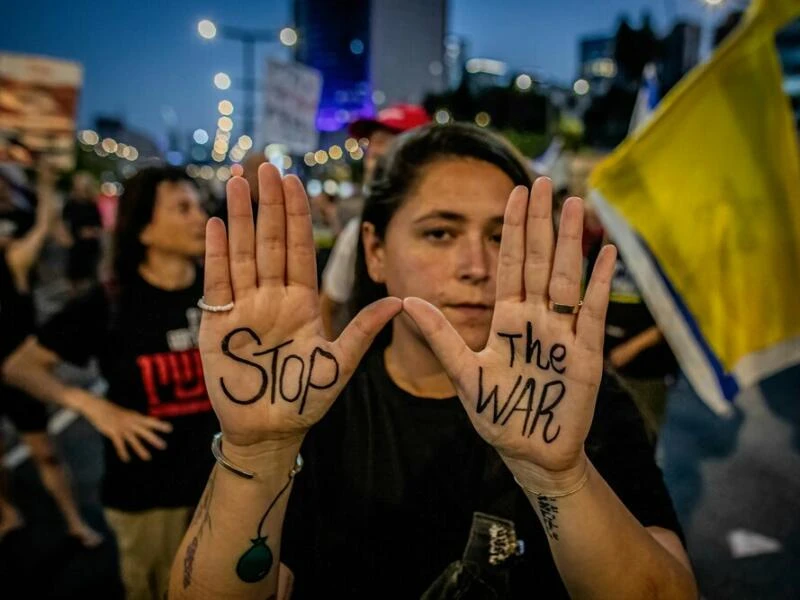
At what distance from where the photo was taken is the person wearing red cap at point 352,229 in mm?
3809

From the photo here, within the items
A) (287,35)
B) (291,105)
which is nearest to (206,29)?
(287,35)

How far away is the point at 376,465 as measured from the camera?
1510 mm

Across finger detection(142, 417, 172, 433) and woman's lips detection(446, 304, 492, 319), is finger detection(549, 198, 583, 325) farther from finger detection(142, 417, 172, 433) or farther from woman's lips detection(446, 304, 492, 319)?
finger detection(142, 417, 172, 433)

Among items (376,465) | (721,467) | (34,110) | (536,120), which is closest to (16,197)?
(34,110)

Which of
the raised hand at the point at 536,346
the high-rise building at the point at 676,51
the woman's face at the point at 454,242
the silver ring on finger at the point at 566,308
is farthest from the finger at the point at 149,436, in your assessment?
the high-rise building at the point at 676,51

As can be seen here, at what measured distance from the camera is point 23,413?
396 cm

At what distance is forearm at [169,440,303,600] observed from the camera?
1.29 m

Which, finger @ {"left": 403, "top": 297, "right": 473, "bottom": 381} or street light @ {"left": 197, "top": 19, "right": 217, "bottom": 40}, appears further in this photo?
street light @ {"left": 197, "top": 19, "right": 217, "bottom": 40}

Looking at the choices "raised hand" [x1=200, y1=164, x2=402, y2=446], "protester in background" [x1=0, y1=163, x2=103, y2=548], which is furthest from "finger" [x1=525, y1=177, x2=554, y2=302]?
"protester in background" [x1=0, y1=163, x2=103, y2=548]

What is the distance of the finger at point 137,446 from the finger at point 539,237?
6.02ft

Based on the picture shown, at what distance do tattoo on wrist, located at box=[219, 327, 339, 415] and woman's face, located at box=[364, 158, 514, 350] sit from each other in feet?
1.39

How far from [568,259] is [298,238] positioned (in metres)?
0.58

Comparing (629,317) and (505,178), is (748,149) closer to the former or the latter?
(629,317)

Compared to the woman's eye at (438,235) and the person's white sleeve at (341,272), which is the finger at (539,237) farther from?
the person's white sleeve at (341,272)
